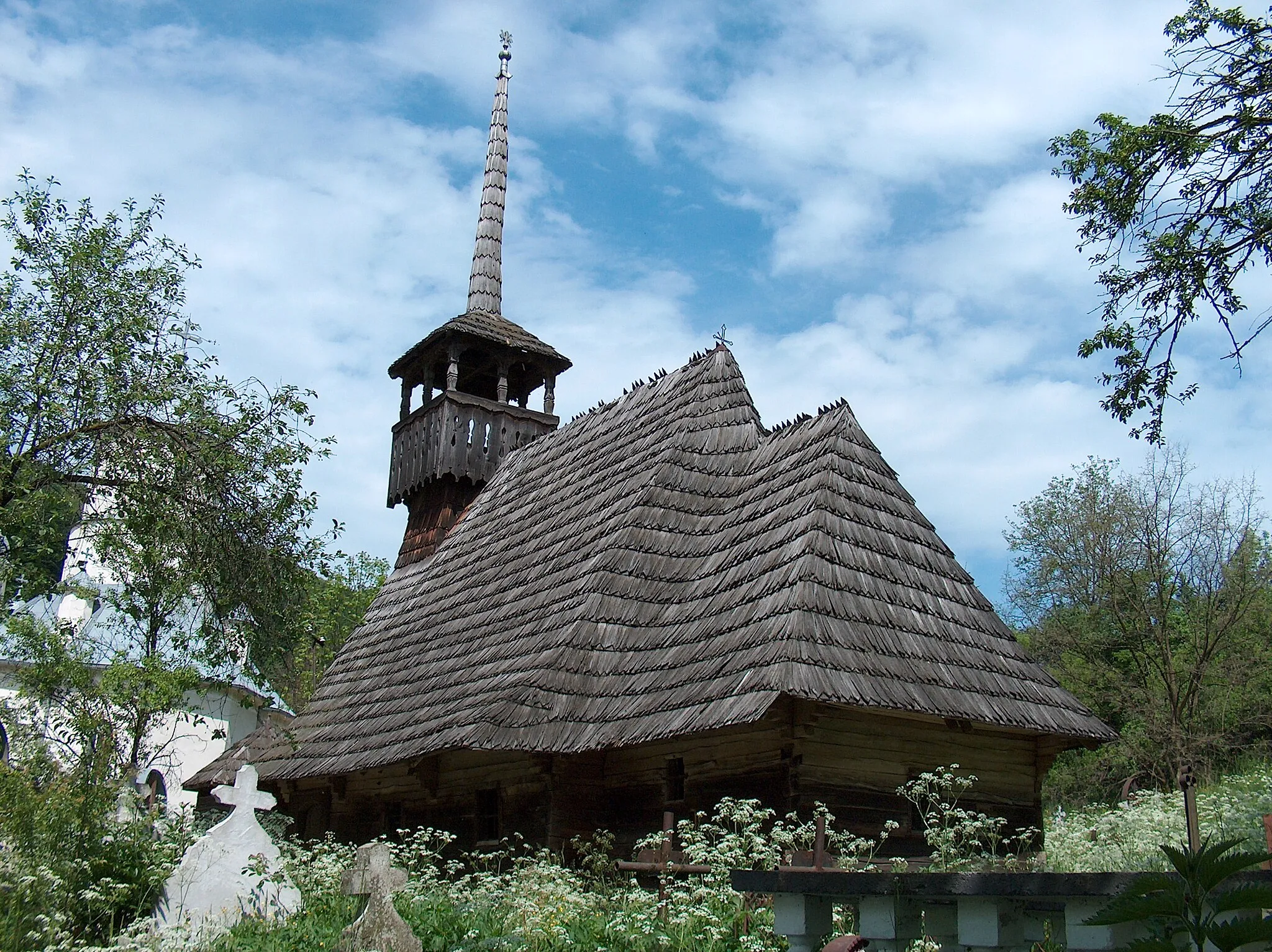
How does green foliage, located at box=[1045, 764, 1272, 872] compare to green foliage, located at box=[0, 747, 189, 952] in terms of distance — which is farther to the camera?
green foliage, located at box=[1045, 764, 1272, 872]

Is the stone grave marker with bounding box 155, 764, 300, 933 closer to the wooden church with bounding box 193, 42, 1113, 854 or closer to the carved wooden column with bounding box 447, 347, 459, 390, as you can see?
the wooden church with bounding box 193, 42, 1113, 854

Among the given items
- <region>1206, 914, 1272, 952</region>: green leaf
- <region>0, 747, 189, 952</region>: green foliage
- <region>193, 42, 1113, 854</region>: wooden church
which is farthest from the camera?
<region>193, 42, 1113, 854</region>: wooden church

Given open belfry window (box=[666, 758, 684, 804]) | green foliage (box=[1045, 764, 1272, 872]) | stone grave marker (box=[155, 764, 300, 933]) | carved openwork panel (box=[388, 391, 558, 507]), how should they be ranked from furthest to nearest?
carved openwork panel (box=[388, 391, 558, 507]), open belfry window (box=[666, 758, 684, 804]), green foliage (box=[1045, 764, 1272, 872]), stone grave marker (box=[155, 764, 300, 933])

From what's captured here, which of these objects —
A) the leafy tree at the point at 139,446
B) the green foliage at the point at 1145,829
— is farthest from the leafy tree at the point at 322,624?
the green foliage at the point at 1145,829

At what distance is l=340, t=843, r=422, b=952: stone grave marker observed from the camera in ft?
20.5

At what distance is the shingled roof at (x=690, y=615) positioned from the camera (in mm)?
10477

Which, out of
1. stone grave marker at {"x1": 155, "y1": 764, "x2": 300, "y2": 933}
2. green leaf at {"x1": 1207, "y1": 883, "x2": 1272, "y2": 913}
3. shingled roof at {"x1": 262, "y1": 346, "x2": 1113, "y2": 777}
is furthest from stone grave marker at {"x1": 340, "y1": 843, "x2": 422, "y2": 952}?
green leaf at {"x1": 1207, "y1": 883, "x2": 1272, "y2": 913}

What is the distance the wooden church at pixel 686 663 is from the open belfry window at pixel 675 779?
0.07ft

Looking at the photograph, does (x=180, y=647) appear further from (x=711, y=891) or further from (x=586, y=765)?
(x=711, y=891)

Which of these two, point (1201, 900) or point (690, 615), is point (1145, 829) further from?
point (1201, 900)

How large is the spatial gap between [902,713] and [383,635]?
8877 millimetres

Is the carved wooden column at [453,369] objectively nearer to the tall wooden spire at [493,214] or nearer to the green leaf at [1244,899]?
the tall wooden spire at [493,214]

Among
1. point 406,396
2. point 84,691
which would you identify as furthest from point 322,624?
point 406,396

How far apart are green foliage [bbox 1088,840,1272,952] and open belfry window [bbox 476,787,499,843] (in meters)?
9.76
